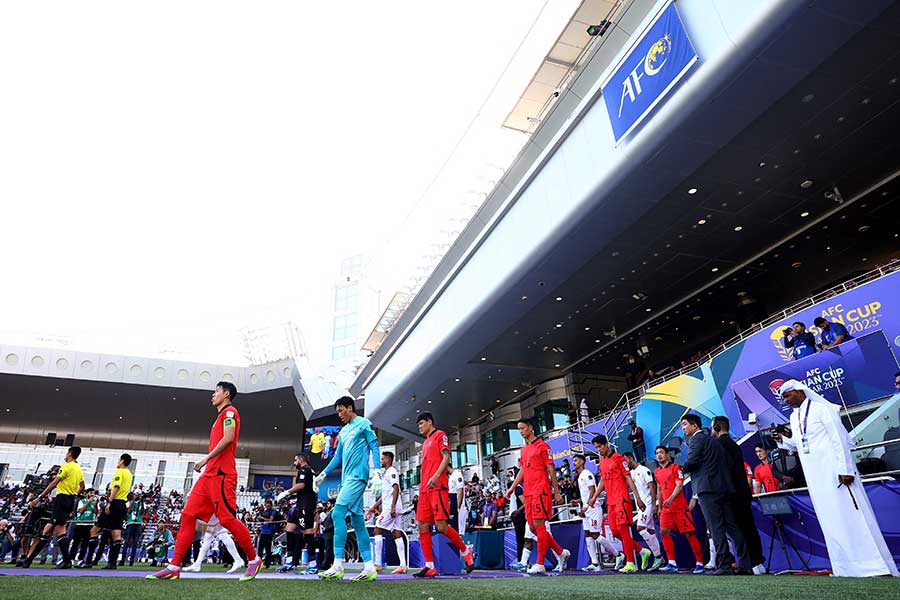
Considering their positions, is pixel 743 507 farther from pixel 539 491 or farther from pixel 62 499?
pixel 62 499

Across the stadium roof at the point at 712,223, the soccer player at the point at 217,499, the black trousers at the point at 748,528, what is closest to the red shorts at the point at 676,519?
the black trousers at the point at 748,528

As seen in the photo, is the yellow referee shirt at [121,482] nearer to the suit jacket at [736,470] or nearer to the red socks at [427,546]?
the red socks at [427,546]

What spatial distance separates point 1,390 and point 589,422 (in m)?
33.6

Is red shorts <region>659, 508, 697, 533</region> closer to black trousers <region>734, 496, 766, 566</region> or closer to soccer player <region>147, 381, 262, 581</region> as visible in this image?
black trousers <region>734, 496, 766, 566</region>

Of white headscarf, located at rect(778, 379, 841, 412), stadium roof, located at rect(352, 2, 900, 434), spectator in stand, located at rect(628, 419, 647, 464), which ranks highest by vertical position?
stadium roof, located at rect(352, 2, 900, 434)

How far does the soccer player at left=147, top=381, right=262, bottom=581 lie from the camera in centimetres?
435

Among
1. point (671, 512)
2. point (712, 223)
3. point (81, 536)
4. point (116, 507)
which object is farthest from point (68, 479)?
point (712, 223)

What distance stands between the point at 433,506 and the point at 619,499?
294 cm

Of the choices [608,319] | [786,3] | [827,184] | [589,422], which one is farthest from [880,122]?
[589,422]

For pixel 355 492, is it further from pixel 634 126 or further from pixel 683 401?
pixel 683 401

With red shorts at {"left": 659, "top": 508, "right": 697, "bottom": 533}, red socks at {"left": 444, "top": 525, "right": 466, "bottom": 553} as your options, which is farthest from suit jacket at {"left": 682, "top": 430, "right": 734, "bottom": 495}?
red socks at {"left": 444, "top": 525, "right": 466, "bottom": 553}

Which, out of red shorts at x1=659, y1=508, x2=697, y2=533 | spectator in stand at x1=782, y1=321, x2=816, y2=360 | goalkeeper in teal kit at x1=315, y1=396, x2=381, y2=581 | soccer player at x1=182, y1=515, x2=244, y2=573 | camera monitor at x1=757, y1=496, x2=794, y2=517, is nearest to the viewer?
goalkeeper in teal kit at x1=315, y1=396, x2=381, y2=581

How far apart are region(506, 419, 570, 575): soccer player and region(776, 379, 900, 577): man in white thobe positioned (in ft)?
8.01

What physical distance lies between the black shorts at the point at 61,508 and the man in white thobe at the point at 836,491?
875 cm
